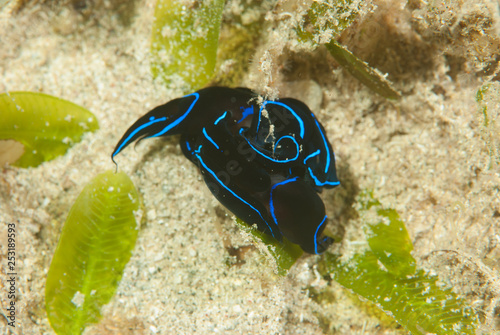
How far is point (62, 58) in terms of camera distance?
133 inches

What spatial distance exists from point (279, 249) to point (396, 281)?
3.40 feet

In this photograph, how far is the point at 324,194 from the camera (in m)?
3.10

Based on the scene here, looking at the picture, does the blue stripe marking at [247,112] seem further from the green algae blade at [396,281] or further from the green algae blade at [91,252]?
the green algae blade at [396,281]

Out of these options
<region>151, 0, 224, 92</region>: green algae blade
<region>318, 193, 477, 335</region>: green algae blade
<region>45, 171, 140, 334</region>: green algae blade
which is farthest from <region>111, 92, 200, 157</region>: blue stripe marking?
<region>318, 193, 477, 335</region>: green algae blade

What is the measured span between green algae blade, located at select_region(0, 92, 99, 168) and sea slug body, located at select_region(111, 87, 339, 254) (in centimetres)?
79

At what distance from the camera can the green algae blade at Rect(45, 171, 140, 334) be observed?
8.87ft

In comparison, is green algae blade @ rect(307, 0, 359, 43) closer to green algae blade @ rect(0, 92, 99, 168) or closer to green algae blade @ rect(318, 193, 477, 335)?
green algae blade @ rect(318, 193, 477, 335)

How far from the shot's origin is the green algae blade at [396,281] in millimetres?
2576

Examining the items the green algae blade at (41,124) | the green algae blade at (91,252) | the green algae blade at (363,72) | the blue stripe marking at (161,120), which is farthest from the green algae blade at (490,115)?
the green algae blade at (41,124)

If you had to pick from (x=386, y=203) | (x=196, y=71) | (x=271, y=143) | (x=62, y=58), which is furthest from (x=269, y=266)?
(x=62, y=58)

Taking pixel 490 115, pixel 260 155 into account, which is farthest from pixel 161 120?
pixel 490 115

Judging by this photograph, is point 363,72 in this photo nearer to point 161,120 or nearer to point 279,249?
point 279,249

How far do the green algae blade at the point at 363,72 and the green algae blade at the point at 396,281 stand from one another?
0.97 meters

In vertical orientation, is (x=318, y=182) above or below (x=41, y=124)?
above
